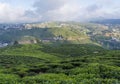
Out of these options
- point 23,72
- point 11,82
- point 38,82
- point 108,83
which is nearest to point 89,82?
point 108,83

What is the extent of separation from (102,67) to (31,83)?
29096 mm

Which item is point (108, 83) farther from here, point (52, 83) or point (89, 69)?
point (89, 69)

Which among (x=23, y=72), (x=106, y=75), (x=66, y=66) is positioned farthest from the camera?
(x=66, y=66)

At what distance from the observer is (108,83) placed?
6944cm

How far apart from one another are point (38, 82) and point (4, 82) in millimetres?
7609

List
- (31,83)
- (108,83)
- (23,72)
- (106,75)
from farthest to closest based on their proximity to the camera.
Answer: (23,72)
(106,75)
(31,83)
(108,83)

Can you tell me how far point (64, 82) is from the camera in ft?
237

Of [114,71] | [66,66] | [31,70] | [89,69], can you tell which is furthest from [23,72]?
[114,71]

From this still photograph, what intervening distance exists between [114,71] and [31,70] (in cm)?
4136

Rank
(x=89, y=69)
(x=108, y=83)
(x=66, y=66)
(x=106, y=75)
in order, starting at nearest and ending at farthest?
(x=108, y=83) → (x=106, y=75) → (x=89, y=69) → (x=66, y=66)

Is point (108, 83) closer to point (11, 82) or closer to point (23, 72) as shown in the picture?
point (11, 82)

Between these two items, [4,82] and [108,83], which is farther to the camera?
[4,82]

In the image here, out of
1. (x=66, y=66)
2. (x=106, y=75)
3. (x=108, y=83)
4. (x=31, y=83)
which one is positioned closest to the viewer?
(x=108, y=83)

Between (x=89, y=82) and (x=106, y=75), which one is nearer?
(x=89, y=82)
